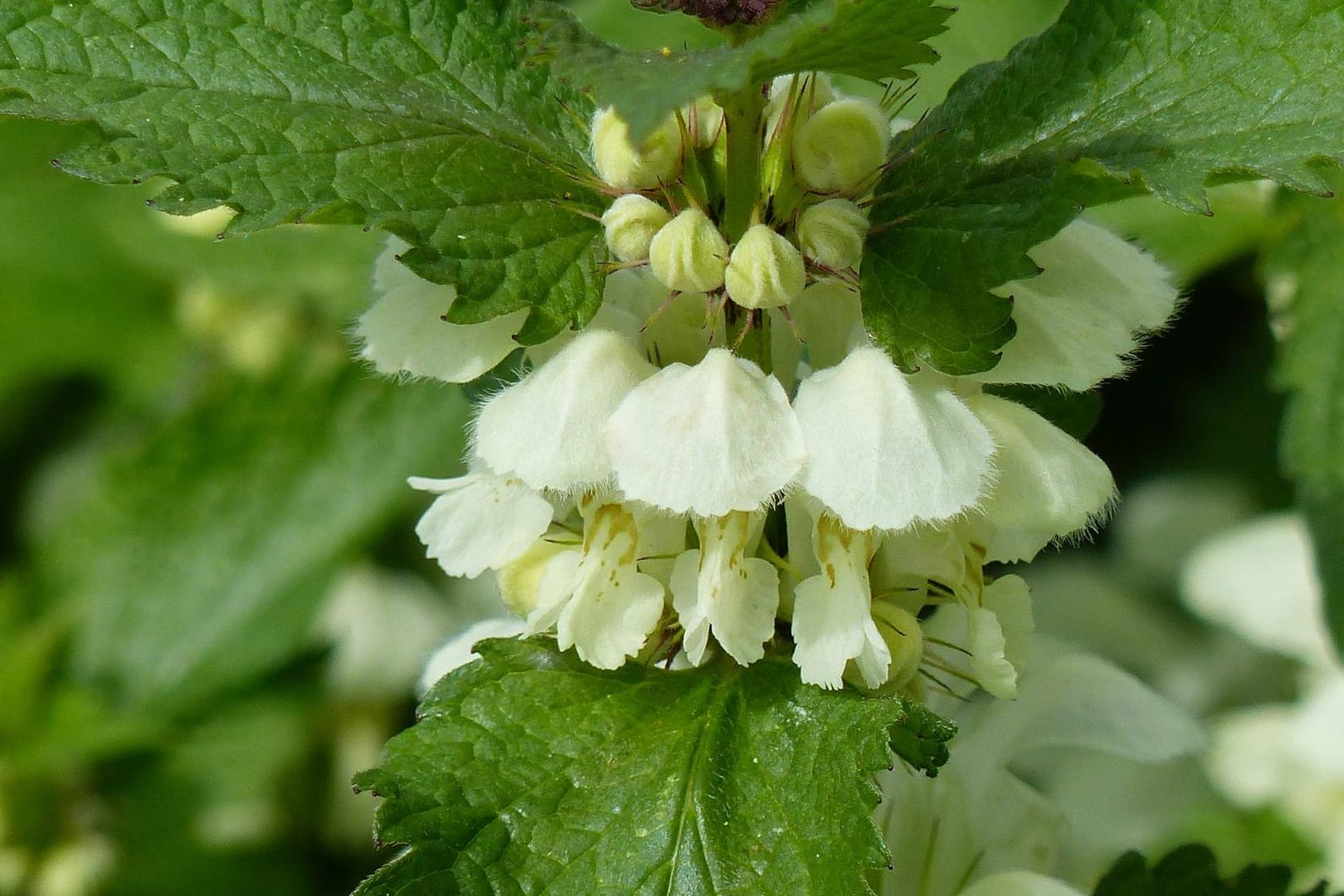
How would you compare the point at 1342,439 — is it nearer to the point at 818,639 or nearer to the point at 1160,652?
the point at 818,639

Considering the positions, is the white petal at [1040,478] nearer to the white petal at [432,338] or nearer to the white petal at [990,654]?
the white petal at [990,654]

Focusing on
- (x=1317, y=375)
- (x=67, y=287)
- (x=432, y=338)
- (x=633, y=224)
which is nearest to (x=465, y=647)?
(x=432, y=338)

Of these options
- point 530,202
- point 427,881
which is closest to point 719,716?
point 427,881

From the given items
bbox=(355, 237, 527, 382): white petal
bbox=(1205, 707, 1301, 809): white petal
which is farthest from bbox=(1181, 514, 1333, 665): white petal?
bbox=(355, 237, 527, 382): white petal

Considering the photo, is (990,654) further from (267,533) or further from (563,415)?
(267,533)

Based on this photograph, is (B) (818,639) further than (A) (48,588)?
No

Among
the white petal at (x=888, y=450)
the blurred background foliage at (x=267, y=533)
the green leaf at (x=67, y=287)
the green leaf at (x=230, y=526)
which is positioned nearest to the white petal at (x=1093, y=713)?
the white petal at (x=888, y=450)
